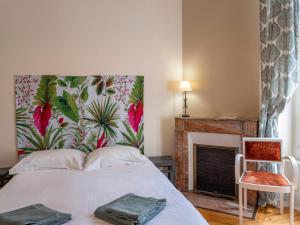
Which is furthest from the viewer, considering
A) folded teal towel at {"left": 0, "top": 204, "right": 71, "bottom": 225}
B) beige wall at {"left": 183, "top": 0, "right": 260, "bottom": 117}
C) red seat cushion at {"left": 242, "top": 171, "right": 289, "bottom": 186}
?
beige wall at {"left": 183, "top": 0, "right": 260, "bottom": 117}

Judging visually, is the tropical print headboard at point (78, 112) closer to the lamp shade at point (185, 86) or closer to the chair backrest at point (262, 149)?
the lamp shade at point (185, 86)

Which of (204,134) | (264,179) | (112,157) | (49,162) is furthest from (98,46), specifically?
(264,179)

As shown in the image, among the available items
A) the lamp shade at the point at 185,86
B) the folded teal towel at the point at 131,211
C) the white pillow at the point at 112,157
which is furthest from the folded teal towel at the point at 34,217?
the lamp shade at the point at 185,86

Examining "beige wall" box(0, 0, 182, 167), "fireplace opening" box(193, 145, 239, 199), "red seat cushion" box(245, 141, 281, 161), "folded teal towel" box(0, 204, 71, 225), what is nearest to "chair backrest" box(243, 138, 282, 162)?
"red seat cushion" box(245, 141, 281, 161)

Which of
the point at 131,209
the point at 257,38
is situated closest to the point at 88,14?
the point at 257,38

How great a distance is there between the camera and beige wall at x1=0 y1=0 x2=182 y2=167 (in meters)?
3.05

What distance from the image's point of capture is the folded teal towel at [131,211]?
1.40 m

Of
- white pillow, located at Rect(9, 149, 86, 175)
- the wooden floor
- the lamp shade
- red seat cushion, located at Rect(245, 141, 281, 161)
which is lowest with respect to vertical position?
the wooden floor

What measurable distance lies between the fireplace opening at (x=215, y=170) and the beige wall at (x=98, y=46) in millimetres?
480

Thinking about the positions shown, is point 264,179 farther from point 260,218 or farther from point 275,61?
point 275,61

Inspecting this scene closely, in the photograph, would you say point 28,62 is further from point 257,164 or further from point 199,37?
point 257,164

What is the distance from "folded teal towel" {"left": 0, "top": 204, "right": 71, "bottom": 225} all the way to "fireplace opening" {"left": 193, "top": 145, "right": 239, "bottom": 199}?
Result: 2.12m

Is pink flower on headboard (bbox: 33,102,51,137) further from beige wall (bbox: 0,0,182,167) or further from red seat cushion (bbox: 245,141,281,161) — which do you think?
red seat cushion (bbox: 245,141,281,161)

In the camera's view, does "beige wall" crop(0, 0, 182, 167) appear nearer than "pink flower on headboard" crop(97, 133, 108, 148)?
Yes
